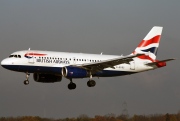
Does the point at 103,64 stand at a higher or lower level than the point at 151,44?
lower

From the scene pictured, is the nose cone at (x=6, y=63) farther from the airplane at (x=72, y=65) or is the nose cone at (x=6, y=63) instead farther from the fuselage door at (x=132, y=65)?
the fuselage door at (x=132, y=65)

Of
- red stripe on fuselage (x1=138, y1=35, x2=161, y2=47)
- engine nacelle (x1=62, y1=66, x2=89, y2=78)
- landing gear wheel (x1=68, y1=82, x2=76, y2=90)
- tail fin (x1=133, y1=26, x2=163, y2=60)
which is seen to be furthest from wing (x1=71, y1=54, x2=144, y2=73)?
red stripe on fuselage (x1=138, y1=35, x2=161, y2=47)

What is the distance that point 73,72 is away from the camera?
73.0 metres

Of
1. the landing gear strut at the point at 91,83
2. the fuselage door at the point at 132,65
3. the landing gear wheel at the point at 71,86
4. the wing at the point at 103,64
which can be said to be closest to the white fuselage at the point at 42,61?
the wing at the point at 103,64

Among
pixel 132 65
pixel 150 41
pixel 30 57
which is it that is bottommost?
pixel 132 65

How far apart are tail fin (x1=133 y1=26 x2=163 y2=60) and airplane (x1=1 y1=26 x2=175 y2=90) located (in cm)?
210

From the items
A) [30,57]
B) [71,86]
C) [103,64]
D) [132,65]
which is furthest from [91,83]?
[30,57]

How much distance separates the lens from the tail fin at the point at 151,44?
8361 cm

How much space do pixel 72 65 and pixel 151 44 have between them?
54.4 ft

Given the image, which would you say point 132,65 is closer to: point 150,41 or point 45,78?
point 150,41

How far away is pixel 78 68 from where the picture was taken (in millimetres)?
73688

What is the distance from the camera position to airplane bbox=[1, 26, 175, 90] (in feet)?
237

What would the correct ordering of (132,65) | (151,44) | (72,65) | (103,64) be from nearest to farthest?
(72,65), (103,64), (132,65), (151,44)

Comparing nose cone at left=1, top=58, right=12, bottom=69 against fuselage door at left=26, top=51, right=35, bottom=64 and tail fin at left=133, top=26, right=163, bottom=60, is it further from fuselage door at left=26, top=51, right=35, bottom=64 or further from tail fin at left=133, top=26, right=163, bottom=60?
tail fin at left=133, top=26, right=163, bottom=60
